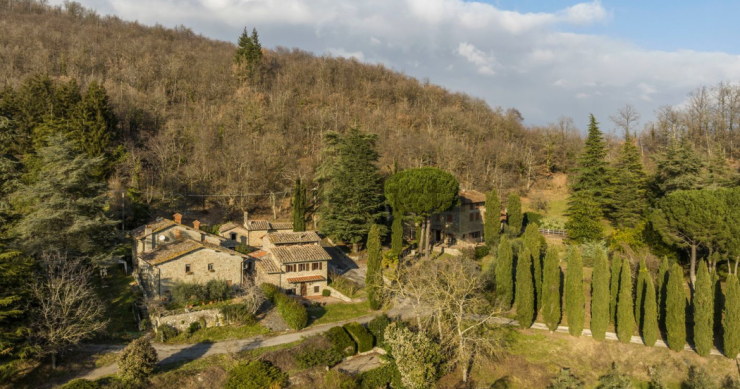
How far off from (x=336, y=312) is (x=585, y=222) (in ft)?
83.2

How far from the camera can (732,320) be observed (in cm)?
2406

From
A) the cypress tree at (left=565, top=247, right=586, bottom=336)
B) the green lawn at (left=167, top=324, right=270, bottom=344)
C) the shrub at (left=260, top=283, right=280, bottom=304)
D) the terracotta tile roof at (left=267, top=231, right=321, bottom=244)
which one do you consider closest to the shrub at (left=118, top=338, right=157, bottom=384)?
the green lawn at (left=167, top=324, right=270, bottom=344)

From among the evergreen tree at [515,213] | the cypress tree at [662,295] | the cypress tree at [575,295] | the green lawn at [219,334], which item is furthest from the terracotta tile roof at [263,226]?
the cypress tree at [662,295]

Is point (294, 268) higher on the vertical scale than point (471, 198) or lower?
lower

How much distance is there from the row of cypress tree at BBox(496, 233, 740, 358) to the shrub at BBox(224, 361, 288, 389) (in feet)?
54.4

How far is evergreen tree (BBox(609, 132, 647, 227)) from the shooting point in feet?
142

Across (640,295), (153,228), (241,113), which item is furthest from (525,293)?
(241,113)

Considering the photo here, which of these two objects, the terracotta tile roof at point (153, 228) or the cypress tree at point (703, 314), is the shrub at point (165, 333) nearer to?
the terracotta tile roof at point (153, 228)

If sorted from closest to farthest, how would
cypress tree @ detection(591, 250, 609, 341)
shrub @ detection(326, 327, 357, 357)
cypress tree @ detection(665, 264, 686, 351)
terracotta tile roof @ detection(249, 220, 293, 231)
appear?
cypress tree @ detection(665, 264, 686, 351)
shrub @ detection(326, 327, 357, 357)
cypress tree @ detection(591, 250, 609, 341)
terracotta tile roof @ detection(249, 220, 293, 231)

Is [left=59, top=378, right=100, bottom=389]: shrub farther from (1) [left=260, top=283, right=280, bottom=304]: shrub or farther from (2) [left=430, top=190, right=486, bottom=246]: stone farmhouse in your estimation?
(2) [left=430, top=190, right=486, bottom=246]: stone farmhouse

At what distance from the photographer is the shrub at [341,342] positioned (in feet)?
83.2

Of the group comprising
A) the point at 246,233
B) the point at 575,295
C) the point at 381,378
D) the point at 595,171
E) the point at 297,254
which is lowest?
the point at 381,378

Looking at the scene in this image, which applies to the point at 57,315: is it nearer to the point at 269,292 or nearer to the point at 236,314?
the point at 236,314

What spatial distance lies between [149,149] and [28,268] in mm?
39667
